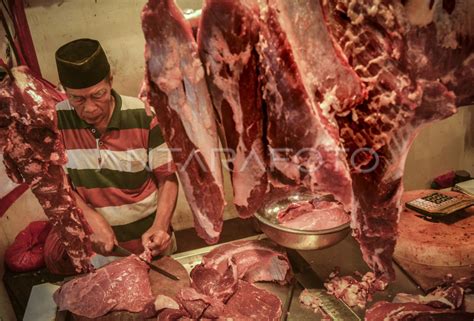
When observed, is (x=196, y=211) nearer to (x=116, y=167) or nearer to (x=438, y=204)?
(x=116, y=167)

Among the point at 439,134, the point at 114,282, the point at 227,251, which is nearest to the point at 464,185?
the point at 439,134

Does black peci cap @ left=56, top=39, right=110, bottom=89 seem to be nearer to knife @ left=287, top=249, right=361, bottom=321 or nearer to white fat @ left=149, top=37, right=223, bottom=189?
white fat @ left=149, top=37, right=223, bottom=189

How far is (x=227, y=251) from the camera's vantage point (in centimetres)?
352

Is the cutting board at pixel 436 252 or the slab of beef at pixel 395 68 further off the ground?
the slab of beef at pixel 395 68

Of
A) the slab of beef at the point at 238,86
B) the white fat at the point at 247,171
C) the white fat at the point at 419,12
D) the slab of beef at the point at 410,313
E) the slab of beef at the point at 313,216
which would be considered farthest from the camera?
the slab of beef at the point at 313,216

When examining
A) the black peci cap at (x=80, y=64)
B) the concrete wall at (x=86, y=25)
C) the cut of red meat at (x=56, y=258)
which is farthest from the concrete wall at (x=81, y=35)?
the black peci cap at (x=80, y=64)

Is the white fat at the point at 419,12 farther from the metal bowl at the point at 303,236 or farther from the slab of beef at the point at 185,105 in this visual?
the metal bowl at the point at 303,236

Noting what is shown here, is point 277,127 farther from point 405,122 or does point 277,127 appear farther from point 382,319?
point 382,319

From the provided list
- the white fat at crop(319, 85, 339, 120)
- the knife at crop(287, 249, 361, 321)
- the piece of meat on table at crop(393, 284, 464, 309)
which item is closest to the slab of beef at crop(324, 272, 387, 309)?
the knife at crop(287, 249, 361, 321)

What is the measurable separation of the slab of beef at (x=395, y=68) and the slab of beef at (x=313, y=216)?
4.41 feet

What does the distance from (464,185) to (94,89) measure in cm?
354

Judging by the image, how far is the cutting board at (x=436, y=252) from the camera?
129 inches

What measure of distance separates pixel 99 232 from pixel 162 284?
0.77 m

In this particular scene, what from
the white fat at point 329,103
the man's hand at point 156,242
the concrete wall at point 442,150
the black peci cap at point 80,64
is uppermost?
the black peci cap at point 80,64
